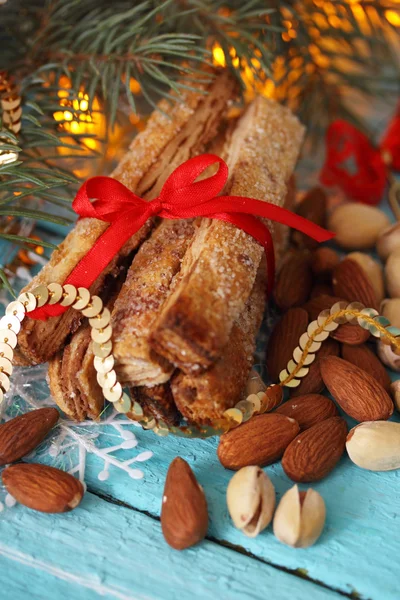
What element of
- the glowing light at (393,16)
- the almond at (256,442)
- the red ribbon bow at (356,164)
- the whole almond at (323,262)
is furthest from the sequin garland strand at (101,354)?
the glowing light at (393,16)

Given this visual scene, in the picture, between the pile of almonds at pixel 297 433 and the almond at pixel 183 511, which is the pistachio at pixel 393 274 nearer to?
the pile of almonds at pixel 297 433

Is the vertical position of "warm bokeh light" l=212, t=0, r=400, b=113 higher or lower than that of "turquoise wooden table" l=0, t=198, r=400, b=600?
higher

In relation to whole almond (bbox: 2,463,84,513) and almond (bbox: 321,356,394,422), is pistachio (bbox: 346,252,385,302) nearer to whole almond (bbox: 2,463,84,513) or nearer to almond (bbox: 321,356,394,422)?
almond (bbox: 321,356,394,422)

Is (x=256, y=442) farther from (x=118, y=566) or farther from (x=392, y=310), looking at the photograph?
(x=392, y=310)

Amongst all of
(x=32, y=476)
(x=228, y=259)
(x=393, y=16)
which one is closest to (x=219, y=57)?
(x=393, y=16)

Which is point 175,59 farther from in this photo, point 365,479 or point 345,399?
point 365,479

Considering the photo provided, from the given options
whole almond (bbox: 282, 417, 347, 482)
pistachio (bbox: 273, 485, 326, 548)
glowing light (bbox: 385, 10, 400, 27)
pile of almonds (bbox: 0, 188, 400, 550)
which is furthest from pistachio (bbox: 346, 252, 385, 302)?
glowing light (bbox: 385, 10, 400, 27)
